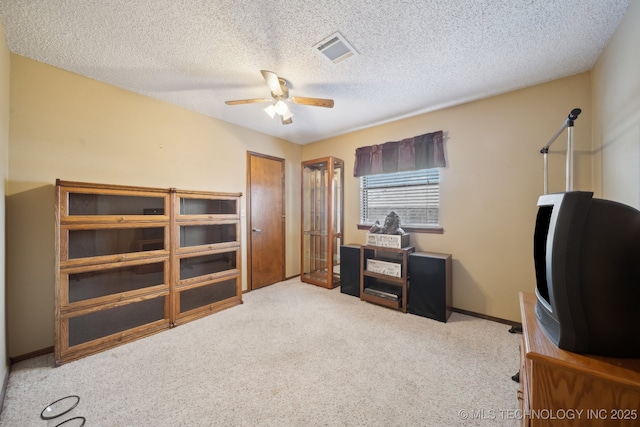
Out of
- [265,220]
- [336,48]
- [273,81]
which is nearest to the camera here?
[336,48]

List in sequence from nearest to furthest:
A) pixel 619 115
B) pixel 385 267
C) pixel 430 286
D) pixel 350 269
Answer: pixel 619 115
pixel 430 286
pixel 385 267
pixel 350 269

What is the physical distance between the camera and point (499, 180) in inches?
101

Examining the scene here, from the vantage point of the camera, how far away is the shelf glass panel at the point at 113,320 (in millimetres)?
1993

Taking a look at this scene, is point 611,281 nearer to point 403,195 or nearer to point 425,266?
point 425,266

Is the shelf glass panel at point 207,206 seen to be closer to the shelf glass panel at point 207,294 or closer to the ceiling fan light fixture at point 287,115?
the shelf glass panel at point 207,294

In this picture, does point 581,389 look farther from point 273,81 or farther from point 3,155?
point 3,155

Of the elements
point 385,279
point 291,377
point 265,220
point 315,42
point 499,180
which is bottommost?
point 291,377

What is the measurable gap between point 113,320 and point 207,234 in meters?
1.17

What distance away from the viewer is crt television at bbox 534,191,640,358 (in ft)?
2.66

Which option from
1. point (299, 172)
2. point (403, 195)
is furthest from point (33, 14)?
point (403, 195)

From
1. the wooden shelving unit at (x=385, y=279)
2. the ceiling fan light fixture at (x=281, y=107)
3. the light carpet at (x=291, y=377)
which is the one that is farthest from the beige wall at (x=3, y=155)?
the wooden shelving unit at (x=385, y=279)

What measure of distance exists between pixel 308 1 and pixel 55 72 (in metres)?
2.48

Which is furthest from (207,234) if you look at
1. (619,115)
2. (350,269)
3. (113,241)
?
(619,115)

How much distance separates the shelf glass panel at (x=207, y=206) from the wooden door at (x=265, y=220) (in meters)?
0.57
